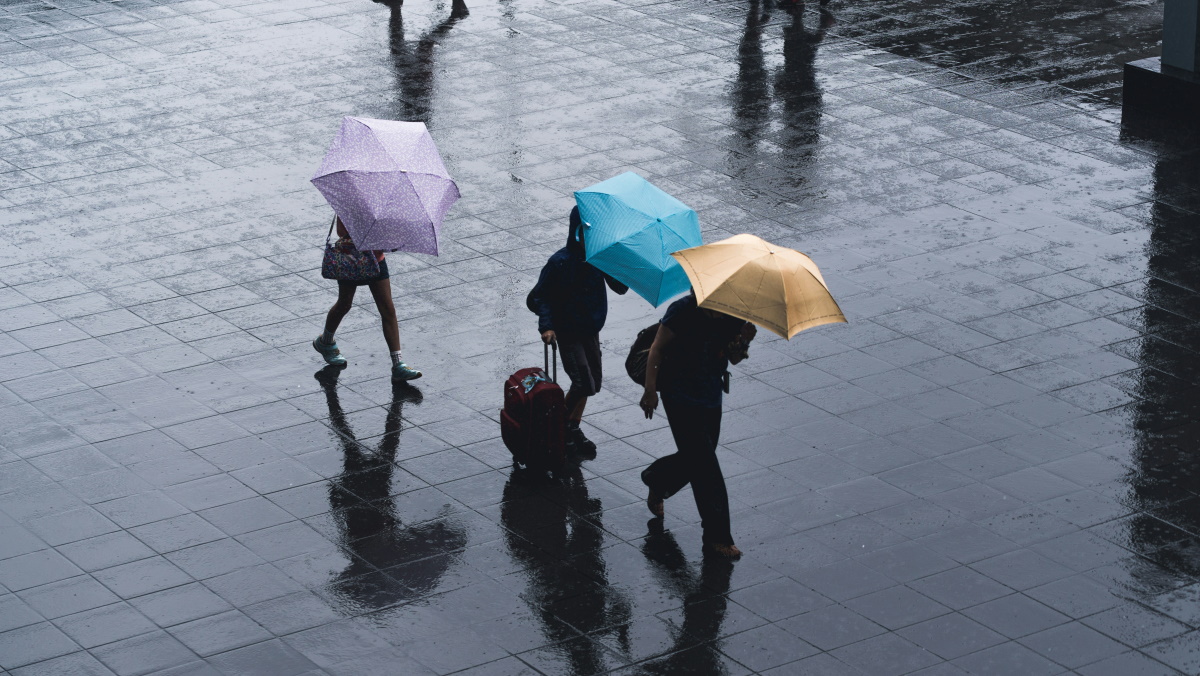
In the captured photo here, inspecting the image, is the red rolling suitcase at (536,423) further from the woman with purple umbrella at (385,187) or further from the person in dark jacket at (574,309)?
the woman with purple umbrella at (385,187)

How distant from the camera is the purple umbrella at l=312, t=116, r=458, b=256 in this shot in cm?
972

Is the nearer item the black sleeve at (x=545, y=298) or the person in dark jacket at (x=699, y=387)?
the person in dark jacket at (x=699, y=387)

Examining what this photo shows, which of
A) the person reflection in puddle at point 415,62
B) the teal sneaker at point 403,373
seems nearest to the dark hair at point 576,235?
the teal sneaker at point 403,373

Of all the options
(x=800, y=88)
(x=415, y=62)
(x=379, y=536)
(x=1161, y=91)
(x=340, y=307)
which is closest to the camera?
(x=379, y=536)

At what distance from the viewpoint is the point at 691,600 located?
8000 mm

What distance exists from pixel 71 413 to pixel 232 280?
7.56 feet

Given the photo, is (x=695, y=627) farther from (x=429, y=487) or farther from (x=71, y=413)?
(x=71, y=413)

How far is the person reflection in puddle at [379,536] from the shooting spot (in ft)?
26.6

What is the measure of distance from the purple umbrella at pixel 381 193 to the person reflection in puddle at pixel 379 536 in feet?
3.92

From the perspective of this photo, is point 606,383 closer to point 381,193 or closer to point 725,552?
point 381,193

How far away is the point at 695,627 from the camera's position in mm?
7750

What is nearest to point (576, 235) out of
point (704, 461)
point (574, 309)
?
point (574, 309)

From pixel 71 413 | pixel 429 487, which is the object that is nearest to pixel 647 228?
pixel 429 487

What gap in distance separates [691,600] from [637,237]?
1.99 meters
